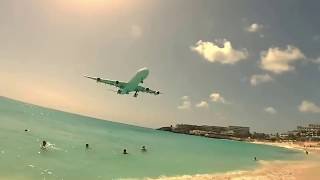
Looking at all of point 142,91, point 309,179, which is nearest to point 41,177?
point 142,91

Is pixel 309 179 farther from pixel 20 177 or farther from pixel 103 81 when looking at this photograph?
pixel 20 177

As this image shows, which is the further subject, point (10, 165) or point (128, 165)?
Answer: point (128, 165)

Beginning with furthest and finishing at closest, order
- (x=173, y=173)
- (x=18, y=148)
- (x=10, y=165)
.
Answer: (x=18, y=148)
(x=173, y=173)
(x=10, y=165)

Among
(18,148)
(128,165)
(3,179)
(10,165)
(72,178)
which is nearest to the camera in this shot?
(3,179)

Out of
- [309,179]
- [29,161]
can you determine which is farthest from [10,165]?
[309,179]

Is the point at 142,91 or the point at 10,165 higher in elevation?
the point at 142,91

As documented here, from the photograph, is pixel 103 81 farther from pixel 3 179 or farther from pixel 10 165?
pixel 3 179
